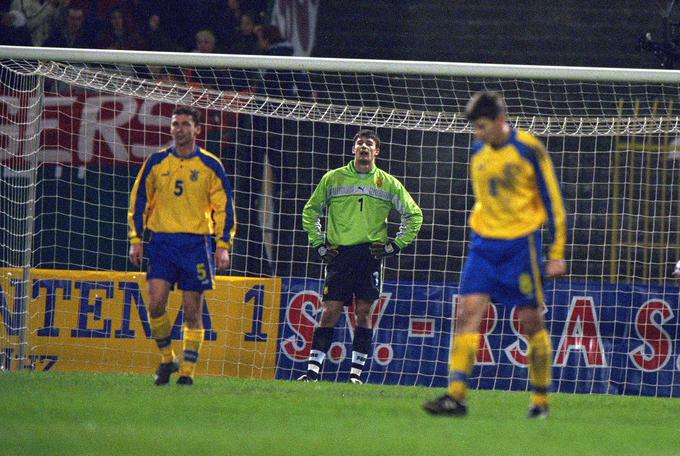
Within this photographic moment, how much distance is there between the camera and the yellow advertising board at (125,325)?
487 inches

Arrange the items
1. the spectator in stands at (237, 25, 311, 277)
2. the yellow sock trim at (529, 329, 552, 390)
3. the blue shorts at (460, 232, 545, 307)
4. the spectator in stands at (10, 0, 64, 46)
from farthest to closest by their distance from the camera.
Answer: the spectator in stands at (10, 0, 64, 46) → the spectator in stands at (237, 25, 311, 277) → the yellow sock trim at (529, 329, 552, 390) → the blue shorts at (460, 232, 545, 307)

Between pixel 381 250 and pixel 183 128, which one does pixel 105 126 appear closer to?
pixel 381 250

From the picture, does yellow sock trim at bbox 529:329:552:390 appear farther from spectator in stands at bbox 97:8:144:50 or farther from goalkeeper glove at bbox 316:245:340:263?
spectator in stands at bbox 97:8:144:50

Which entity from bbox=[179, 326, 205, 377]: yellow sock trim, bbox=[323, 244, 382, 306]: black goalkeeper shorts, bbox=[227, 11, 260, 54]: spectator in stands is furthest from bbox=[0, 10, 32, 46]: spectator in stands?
bbox=[179, 326, 205, 377]: yellow sock trim

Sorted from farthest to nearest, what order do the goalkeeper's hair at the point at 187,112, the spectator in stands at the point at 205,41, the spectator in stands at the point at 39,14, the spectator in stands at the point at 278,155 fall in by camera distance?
the spectator in stands at the point at 39,14
the spectator in stands at the point at 205,41
the spectator in stands at the point at 278,155
the goalkeeper's hair at the point at 187,112

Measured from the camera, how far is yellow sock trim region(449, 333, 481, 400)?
24.4 feet

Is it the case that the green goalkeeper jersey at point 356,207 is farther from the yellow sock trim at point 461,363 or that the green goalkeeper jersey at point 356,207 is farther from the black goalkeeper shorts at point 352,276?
the yellow sock trim at point 461,363

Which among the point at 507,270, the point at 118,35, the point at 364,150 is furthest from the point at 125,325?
the point at 507,270

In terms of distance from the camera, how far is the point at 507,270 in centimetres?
754

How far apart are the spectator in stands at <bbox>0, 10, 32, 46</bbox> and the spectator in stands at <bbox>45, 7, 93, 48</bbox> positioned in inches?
10.9

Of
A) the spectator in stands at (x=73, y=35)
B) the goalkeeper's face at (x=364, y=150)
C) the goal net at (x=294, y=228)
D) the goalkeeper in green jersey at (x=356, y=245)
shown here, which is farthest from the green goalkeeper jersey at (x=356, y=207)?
the spectator in stands at (x=73, y=35)

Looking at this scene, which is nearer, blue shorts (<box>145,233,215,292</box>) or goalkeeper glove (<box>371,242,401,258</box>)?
blue shorts (<box>145,233,215,292</box>)

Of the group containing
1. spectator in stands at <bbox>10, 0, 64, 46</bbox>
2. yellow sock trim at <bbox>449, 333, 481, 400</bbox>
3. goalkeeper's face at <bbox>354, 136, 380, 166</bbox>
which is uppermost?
spectator in stands at <bbox>10, 0, 64, 46</bbox>

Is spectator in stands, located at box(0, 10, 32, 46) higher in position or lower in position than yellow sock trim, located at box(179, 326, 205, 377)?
higher
